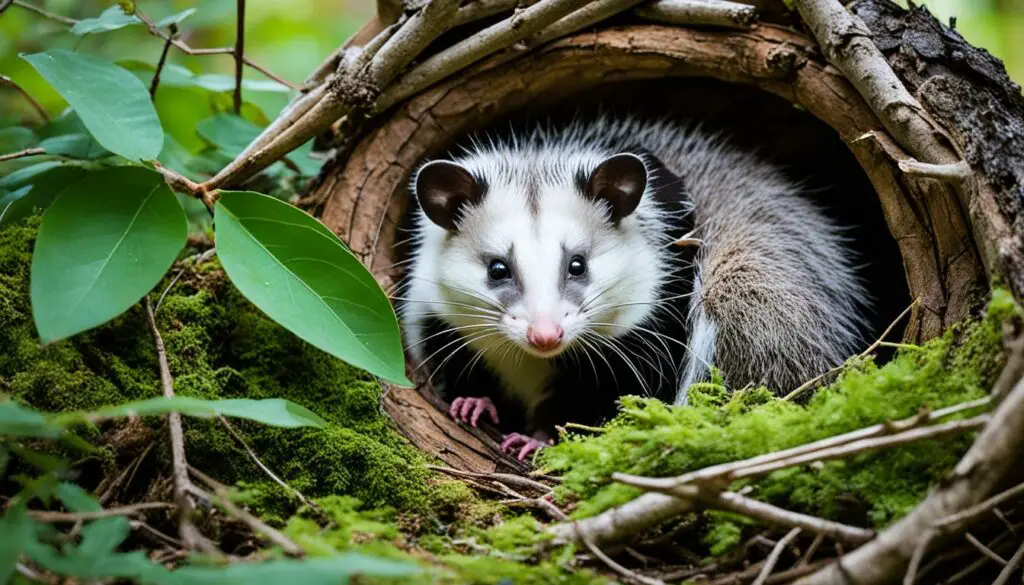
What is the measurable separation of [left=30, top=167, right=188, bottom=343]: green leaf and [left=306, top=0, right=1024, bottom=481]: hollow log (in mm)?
997

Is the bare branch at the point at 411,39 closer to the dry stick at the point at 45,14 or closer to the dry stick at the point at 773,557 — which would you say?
the dry stick at the point at 45,14

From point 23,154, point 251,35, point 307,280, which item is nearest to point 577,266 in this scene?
point 307,280

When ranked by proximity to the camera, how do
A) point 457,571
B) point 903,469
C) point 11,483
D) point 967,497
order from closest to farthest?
point 967,497, point 457,571, point 903,469, point 11,483

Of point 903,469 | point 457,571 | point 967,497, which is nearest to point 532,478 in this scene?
point 457,571

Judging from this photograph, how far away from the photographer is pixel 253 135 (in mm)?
3789

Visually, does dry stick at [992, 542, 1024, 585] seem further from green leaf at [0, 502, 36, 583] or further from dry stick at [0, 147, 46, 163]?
dry stick at [0, 147, 46, 163]

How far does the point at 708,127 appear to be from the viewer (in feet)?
14.7

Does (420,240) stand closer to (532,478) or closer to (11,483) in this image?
(532,478)

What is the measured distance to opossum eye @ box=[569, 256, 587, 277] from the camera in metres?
3.47

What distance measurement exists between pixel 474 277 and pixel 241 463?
48.2 inches

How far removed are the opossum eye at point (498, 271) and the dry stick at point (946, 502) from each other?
6.00 ft

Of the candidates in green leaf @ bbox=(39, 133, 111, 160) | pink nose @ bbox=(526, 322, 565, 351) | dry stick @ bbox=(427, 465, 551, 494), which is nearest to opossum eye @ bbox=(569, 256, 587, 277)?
pink nose @ bbox=(526, 322, 565, 351)

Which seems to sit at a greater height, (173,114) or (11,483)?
(173,114)

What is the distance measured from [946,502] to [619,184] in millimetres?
1974
